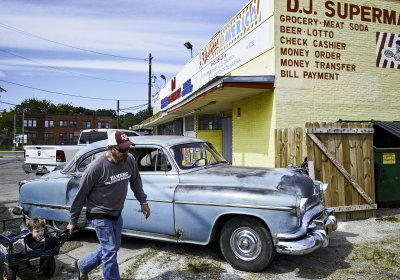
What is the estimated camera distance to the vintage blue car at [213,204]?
3617 mm

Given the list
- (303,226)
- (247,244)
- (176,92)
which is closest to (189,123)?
(176,92)

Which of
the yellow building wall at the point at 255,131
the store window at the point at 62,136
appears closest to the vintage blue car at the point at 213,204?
the yellow building wall at the point at 255,131

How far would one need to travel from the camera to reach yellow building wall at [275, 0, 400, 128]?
28.3 ft

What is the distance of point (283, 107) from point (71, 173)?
5932 millimetres

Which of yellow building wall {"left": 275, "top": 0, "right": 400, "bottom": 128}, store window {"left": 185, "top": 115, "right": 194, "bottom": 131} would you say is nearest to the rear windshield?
store window {"left": 185, "top": 115, "right": 194, "bottom": 131}

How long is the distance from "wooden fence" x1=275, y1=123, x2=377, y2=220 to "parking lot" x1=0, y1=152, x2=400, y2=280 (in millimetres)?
685

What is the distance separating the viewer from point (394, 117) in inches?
387

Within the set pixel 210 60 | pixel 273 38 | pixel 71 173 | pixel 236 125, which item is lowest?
pixel 71 173

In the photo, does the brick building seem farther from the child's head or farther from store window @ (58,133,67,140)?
the child's head

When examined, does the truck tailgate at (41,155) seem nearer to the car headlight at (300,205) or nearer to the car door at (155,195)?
the car door at (155,195)

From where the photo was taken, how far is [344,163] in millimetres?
6117

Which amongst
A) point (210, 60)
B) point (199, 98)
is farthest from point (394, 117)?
point (210, 60)

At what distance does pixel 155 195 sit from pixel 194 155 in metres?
0.90

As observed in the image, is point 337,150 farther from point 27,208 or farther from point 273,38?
point 27,208
